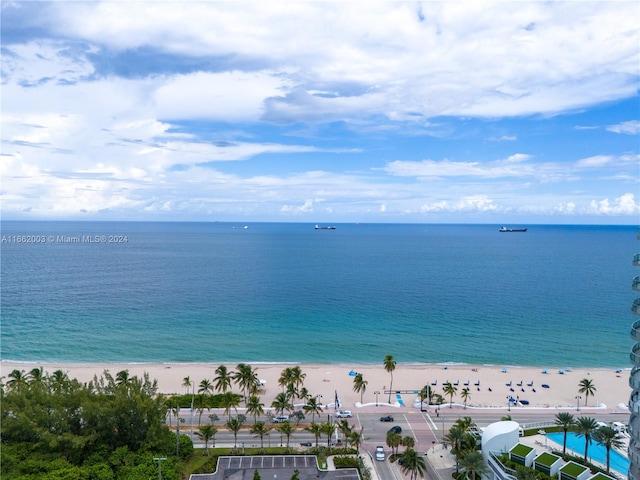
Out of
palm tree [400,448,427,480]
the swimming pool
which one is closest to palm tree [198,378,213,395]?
palm tree [400,448,427,480]

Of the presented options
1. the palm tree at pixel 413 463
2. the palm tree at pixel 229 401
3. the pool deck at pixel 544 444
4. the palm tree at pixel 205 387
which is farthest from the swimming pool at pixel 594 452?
the palm tree at pixel 205 387

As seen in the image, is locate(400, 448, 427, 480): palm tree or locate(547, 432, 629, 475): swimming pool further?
locate(547, 432, 629, 475): swimming pool

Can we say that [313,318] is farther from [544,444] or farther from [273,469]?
[544,444]

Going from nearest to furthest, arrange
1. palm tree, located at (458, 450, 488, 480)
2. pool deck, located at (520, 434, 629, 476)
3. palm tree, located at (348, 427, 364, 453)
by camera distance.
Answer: palm tree, located at (458, 450, 488, 480) → pool deck, located at (520, 434, 629, 476) → palm tree, located at (348, 427, 364, 453)

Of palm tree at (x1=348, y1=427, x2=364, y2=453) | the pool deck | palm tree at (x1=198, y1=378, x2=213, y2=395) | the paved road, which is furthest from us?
palm tree at (x1=198, y1=378, x2=213, y2=395)

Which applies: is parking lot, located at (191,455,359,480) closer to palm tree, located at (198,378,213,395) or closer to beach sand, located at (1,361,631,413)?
palm tree, located at (198,378,213,395)

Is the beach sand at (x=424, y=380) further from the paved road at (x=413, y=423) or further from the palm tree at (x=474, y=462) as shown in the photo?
the palm tree at (x=474, y=462)

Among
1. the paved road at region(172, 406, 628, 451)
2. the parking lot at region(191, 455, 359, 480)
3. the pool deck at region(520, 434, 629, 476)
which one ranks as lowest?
the parking lot at region(191, 455, 359, 480)

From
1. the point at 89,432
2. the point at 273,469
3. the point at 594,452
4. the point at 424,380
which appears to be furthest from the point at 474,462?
the point at 89,432
